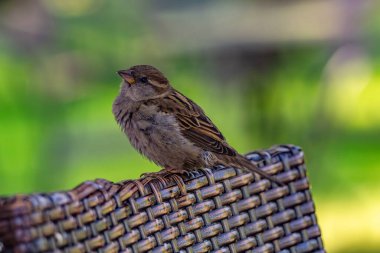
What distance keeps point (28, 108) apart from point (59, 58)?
775 mm

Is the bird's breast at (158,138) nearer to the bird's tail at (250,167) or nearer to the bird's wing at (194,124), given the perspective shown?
the bird's wing at (194,124)

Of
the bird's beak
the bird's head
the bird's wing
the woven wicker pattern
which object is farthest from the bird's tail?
the bird's beak

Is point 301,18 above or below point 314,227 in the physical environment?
above

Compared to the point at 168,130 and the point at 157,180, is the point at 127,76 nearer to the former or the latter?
the point at 168,130

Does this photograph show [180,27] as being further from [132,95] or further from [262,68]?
[132,95]

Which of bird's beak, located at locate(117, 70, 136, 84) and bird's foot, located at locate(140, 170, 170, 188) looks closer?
bird's foot, located at locate(140, 170, 170, 188)

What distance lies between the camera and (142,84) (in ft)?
11.5

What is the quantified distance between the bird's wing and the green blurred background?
7.66ft

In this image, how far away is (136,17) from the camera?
755 centimetres

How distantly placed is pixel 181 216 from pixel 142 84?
5.21 feet

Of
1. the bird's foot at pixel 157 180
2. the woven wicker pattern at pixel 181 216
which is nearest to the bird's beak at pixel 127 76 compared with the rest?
the woven wicker pattern at pixel 181 216

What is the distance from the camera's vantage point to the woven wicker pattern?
1597 millimetres

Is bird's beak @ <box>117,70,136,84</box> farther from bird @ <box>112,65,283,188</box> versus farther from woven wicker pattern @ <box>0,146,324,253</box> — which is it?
woven wicker pattern @ <box>0,146,324,253</box>

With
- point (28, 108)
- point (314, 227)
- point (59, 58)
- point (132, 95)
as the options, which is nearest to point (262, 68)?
point (59, 58)
